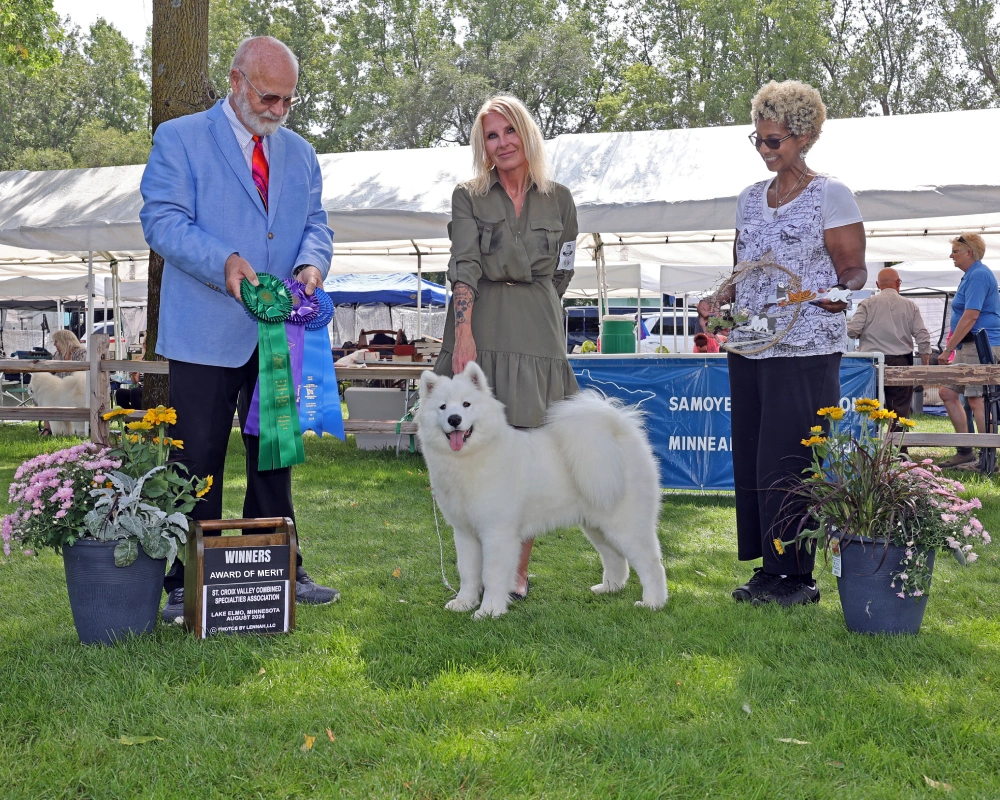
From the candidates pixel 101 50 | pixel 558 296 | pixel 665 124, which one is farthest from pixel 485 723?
pixel 101 50

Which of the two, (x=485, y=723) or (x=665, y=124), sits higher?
(x=665, y=124)

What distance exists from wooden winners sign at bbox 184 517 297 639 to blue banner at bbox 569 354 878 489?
12.3ft

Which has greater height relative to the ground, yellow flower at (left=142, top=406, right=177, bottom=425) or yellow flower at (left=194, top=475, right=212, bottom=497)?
yellow flower at (left=142, top=406, right=177, bottom=425)

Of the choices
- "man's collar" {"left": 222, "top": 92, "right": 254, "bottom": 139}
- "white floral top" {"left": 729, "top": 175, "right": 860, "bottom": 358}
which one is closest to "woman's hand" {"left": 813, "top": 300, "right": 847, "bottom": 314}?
"white floral top" {"left": 729, "top": 175, "right": 860, "bottom": 358}

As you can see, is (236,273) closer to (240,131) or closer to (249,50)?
(240,131)

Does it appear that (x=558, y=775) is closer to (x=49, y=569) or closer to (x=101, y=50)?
(x=49, y=569)

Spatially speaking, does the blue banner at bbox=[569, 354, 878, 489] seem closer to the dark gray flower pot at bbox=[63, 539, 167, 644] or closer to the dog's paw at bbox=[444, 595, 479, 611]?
the dog's paw at bbox=[444, 595, 479, 611]

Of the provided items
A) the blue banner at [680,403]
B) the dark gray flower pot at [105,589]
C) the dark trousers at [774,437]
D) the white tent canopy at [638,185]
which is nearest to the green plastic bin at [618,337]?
the white tent canopy at [638,185]

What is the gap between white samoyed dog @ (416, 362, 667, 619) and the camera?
3334mm

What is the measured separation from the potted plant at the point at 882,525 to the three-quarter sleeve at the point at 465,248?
1.40 meters

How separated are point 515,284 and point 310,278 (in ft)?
2.67

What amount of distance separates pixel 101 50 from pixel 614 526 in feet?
139

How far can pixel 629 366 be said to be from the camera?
6465 mm

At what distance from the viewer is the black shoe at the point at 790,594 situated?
350 cm
